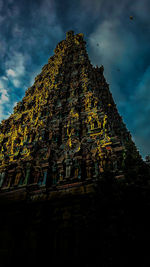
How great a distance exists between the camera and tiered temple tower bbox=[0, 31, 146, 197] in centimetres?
874

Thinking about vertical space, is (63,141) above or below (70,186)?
above

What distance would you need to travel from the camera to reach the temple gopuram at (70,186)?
4786 mm

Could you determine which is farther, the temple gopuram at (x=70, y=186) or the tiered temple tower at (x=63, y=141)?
the tiered temple tower at (x=63, y=141)

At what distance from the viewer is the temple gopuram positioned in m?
4.79

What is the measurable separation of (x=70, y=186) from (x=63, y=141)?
396 cm

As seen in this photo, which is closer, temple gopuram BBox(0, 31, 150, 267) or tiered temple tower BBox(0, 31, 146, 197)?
temple gopuram BBox(0, 31, 150, 267)

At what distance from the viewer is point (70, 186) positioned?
27.2ft

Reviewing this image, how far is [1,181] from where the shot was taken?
33.8 feet

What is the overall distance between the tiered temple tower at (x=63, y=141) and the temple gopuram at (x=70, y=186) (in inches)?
2.4

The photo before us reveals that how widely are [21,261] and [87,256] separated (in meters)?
2.84

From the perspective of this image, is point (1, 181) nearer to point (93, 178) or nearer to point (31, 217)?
point (31, 217)

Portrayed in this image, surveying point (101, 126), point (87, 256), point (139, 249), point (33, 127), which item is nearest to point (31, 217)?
point (87, 256)

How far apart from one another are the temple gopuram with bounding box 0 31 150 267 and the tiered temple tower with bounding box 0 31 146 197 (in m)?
0.06

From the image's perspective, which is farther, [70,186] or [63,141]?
[63,141]
